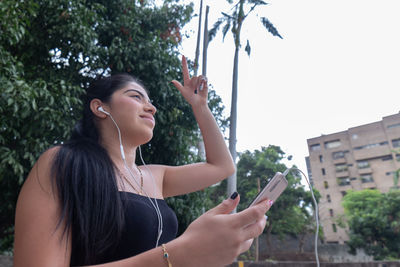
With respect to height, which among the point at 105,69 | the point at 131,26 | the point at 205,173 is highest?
the point at 131,26

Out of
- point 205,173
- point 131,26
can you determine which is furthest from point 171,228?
point 131,26

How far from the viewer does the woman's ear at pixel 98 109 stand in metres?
1.16

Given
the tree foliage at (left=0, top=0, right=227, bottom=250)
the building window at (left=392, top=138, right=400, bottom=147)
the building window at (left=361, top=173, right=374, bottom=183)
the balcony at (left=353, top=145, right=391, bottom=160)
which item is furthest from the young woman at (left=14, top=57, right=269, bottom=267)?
the building window at (left=361, top=173, right=374, bottom=183)

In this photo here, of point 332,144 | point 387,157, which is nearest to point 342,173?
point 332,144

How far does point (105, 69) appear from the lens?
432 centimetres

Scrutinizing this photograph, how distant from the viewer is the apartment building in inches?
918

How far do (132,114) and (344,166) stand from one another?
2769 centimetres

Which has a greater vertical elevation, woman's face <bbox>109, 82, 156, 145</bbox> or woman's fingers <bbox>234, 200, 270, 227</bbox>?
woman's face <bbox>109, 82, 156, 145</bbox>

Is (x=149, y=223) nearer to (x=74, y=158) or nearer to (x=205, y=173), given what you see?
(x=74, y=158)

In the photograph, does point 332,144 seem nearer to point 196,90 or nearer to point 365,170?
point 365,170

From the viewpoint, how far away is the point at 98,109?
3.82 feet

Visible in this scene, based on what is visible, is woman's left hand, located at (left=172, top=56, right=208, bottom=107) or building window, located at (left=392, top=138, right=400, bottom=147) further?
building window, located at (left=392, top=138, right=400, bottom=147)

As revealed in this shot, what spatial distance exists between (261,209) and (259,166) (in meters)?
14.2

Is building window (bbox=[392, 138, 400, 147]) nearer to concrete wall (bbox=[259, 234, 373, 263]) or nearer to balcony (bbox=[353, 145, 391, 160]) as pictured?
balcony (bbox=[353, 145, 391, 160])
